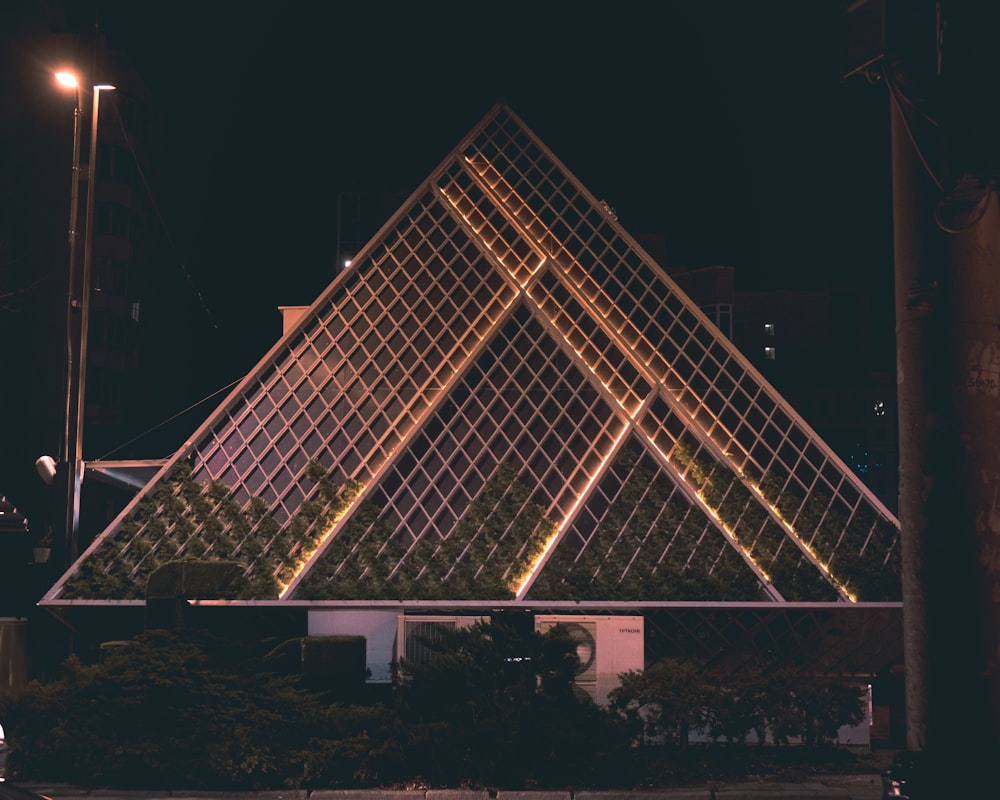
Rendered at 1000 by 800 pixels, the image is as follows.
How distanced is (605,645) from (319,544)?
17.3 ft

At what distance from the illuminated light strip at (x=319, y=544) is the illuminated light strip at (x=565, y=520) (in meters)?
3.42

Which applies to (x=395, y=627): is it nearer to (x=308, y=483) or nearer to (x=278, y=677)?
(x=308, y=483)

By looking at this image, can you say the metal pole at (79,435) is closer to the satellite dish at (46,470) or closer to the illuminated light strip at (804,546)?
the satellite dish at (46,470)

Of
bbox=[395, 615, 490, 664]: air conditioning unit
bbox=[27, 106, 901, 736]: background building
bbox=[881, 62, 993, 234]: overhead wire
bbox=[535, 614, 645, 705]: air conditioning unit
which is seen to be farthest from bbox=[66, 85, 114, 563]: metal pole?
bbox=[881, 62, 993, 234]: overhead wire

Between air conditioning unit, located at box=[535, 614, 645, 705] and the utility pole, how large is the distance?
10459 millimetres

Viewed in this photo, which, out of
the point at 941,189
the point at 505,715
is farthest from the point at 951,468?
the point at 505,715

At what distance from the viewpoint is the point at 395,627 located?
1983 centimetres

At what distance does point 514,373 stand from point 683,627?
562 cm

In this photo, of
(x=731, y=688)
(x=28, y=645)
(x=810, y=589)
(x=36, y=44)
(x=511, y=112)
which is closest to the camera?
(x=731, y=688)

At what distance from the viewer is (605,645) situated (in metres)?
17.8

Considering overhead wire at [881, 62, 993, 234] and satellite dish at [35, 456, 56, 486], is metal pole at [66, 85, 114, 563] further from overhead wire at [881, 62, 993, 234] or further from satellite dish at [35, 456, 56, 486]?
overhead wire at [881, 62, 993, 234]

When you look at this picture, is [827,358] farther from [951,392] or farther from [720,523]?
[951,392]

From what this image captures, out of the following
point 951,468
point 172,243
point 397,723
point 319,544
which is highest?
point 172,243

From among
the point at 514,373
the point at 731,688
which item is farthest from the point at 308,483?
the point at 731,688
